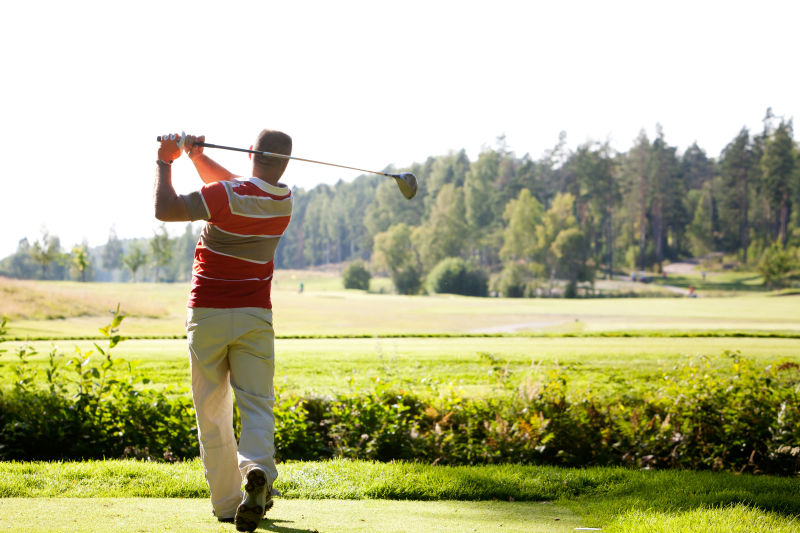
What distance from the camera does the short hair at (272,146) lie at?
282 cm

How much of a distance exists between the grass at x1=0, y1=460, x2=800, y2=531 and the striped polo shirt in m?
0.90

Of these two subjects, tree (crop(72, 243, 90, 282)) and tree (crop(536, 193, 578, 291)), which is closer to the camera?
tree (crop(72, 243, 90, 282))

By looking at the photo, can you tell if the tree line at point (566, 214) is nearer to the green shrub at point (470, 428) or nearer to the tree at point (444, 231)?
the tree at point (444, 231)

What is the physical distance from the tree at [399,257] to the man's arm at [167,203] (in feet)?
115

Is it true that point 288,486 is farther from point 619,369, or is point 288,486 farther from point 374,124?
point 374,124

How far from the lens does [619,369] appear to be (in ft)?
26.0

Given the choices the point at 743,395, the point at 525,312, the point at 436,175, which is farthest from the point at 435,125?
the point at 743,395

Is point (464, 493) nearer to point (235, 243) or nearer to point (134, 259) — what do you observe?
point (235, 243)

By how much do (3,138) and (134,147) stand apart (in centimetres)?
567

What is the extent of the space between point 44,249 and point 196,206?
33.3 m

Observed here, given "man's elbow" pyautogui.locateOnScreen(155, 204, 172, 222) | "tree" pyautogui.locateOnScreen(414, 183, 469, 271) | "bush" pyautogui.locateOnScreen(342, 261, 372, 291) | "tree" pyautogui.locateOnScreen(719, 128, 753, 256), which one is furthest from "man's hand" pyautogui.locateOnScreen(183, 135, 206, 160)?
"tree" pyautogui.locateOnScreen(719, 128, 753, 256)

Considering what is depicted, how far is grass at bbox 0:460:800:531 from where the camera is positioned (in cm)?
287

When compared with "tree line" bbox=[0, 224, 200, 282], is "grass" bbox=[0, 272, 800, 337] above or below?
below

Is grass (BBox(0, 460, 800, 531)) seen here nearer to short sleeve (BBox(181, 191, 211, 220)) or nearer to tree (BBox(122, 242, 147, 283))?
short sleeve (BBox(181, 191, 211, 220))
